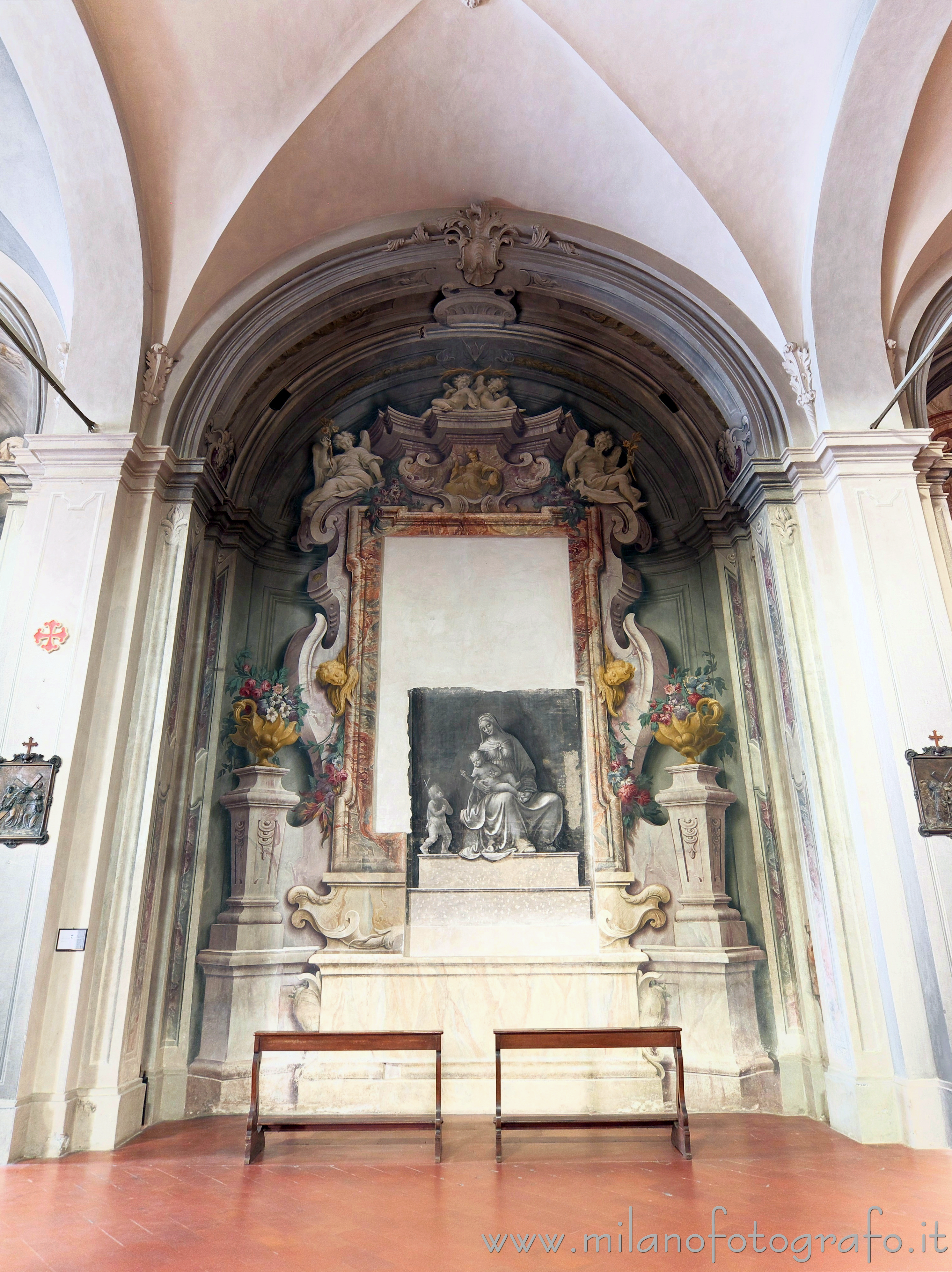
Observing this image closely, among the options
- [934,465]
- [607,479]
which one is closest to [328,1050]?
[607,479]

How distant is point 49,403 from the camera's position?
268 inches

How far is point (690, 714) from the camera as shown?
738cm

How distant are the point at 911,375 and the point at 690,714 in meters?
3.15

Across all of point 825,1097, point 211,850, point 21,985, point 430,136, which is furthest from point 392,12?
point 825,1097

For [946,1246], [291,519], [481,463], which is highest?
[481,463]

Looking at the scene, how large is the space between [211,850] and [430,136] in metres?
6.36

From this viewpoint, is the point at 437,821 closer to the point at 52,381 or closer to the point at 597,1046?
the point at 597,1046

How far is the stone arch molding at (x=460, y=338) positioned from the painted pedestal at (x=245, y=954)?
9.23 ft

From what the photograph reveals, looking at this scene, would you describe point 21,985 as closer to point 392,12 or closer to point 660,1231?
point 660,1231

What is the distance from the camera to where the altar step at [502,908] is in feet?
22.8

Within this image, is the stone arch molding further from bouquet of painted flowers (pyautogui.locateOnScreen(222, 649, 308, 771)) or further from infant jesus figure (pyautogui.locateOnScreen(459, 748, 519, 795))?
infant jesus figure (pyautogui.locateOnScreen(459, 748, 519, 795))

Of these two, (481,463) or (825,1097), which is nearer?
(825,1097)

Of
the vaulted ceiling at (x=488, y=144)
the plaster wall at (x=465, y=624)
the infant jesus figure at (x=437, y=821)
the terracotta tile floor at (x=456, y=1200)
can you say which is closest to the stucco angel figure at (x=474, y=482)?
the plaster wall at (x=465, y=624)

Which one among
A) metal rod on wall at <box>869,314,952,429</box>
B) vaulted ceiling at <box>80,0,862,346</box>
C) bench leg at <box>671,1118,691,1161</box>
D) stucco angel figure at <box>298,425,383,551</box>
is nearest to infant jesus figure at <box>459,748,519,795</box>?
stucco angel figure at <box>298,425,383,551</box>
